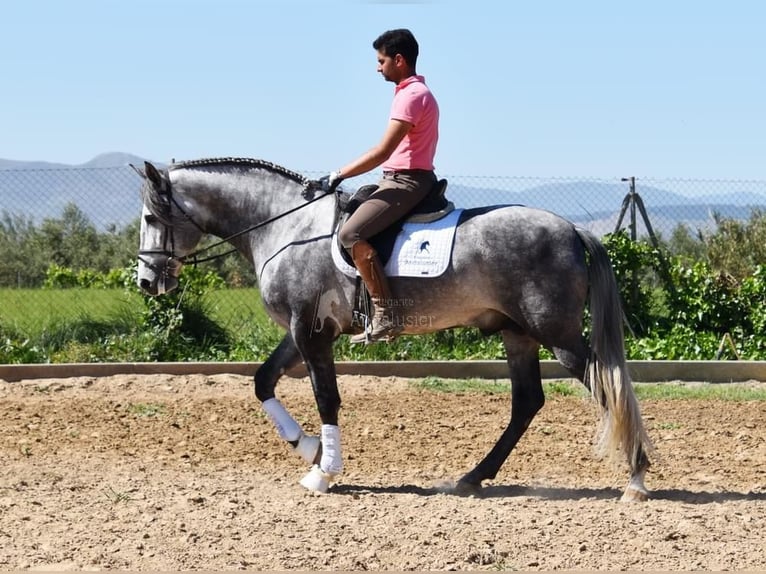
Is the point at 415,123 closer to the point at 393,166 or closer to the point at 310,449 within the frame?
the point at 393,166

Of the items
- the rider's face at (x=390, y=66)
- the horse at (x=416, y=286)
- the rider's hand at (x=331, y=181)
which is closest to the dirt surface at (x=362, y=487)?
the horse at (x=416, y=286)

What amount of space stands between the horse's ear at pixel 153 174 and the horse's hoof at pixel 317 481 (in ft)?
6.76

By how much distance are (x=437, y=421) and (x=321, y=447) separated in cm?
226

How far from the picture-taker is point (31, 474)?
7.38 m

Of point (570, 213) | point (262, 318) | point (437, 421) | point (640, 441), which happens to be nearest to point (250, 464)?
point (437, 421)

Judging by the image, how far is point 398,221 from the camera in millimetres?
6906

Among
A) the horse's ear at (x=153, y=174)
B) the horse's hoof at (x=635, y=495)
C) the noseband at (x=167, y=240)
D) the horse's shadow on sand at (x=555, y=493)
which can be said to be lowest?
the horse's shadow on sand at (x=555, y=493)

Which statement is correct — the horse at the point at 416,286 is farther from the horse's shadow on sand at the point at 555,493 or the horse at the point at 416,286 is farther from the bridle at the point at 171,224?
the horse's shadow on sand at the point at 555,493

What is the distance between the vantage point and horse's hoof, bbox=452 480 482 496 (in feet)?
23.1

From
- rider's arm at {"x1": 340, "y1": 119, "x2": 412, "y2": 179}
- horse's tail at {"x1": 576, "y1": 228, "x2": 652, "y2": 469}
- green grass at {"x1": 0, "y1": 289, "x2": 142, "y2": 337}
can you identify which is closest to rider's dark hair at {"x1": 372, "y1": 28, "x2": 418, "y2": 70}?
rider's arm at {"x1": 340, "y1": 119, "x2": 412, "y2": 179}

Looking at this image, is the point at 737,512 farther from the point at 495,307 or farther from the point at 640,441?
the point at 495,307

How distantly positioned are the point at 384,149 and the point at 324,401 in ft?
Answer: 5.34

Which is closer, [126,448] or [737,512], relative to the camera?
[737,512]

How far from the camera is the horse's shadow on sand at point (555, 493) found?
6.82m
